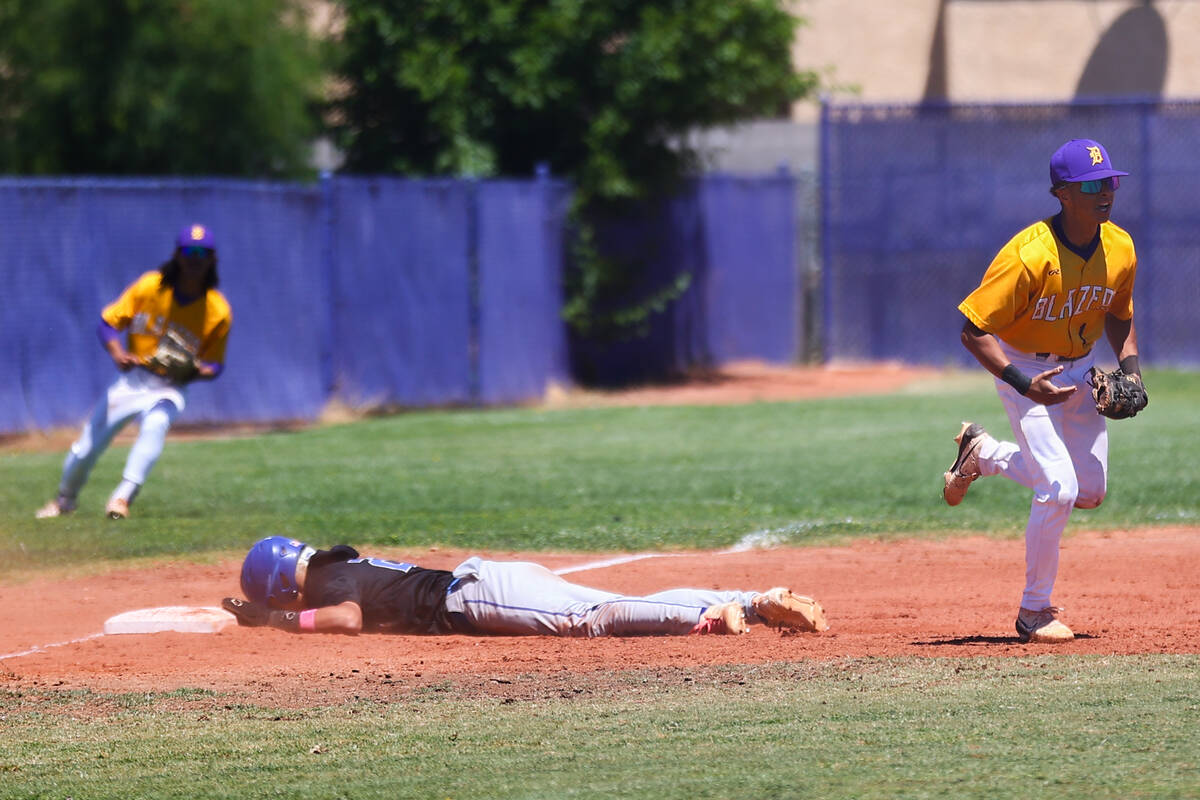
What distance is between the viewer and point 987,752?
179 inches

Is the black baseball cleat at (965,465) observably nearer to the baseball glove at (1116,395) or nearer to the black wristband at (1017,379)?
the black wristband at (1017,379)

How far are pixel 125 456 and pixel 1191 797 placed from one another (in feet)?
37.8

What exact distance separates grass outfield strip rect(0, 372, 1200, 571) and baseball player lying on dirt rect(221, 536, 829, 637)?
7.60 feet

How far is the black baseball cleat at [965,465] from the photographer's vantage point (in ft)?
21.2

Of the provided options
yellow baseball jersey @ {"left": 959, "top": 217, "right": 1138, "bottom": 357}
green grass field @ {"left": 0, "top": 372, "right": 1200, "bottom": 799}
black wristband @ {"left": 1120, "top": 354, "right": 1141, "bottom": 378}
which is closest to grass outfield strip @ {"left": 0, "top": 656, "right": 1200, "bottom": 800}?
green grass field @ {"left": 0, "top": 372, "right": 1200, "bottom": 799}

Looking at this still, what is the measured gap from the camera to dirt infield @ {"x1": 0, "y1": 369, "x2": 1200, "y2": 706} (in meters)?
6.14

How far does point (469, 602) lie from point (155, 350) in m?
4.34

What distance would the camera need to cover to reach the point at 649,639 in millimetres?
6652

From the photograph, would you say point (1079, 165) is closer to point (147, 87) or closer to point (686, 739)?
point (686, 739)

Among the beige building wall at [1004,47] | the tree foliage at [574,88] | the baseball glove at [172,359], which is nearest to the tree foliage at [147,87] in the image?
the tree foliage at [574,88]

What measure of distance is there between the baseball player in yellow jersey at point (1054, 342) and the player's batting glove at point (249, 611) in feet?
11.0

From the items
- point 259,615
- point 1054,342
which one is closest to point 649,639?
point 259,615

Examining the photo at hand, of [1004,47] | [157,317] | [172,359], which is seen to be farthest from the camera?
[1004,47]

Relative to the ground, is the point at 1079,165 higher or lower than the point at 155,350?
higher
